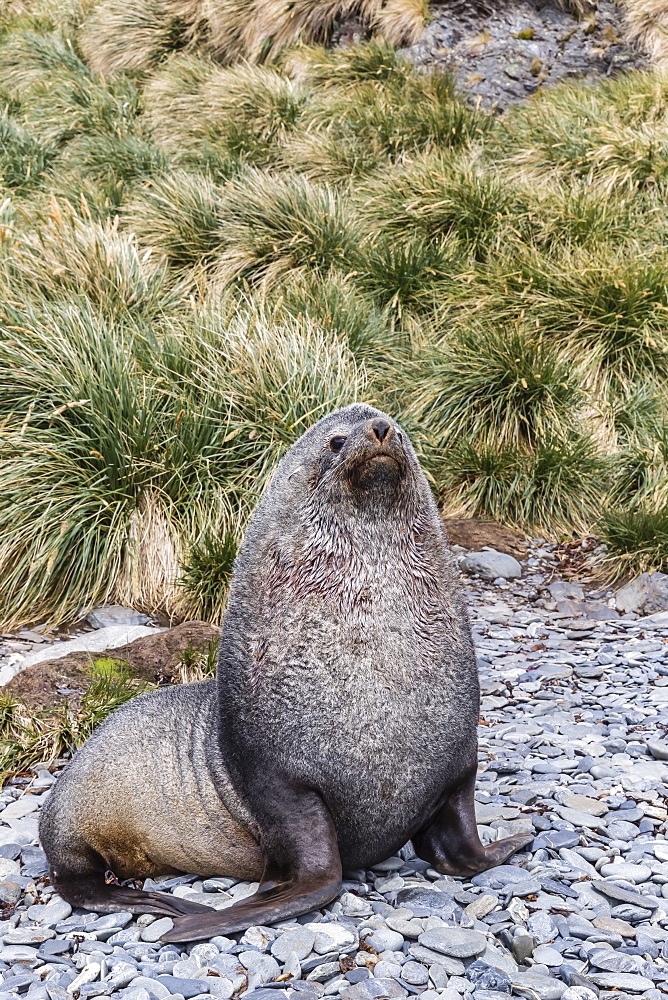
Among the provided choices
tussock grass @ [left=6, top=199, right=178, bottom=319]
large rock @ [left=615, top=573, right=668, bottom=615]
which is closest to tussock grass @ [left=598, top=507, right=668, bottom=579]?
large rock @ [left=615, top=573, right=668, bottom=615]

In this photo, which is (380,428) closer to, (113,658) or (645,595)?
(113,658)

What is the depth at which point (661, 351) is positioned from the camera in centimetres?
709

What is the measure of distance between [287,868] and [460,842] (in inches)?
18.8

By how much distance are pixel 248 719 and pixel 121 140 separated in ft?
34.1

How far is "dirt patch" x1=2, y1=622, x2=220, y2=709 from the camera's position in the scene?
12.5 feet

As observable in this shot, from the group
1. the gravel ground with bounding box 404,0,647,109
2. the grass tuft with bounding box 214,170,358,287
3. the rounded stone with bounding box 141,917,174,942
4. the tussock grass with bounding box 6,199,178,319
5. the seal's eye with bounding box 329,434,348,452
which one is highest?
the gravel ground with bounding box 404,0,647,109

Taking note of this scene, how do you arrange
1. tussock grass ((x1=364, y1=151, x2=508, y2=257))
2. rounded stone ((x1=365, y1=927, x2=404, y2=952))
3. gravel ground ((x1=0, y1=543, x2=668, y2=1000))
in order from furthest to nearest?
tussock grass ((x1=364, y1=151, x2=508, y2=257)), rounded stone ((x1=365, y1=927, x2=404, y2=952)), gravel ground ((x1=0, y1=543, x2=668, y2=1000))

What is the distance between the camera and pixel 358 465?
247 cm

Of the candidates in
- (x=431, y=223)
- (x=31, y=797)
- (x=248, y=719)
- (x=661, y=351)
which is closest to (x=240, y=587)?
(x=248, y=719)

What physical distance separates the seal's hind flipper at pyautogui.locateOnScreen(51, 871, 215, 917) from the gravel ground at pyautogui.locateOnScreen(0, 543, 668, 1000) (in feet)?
0.13

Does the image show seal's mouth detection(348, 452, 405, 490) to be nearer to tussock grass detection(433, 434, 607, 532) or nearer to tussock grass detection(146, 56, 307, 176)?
tussock grass detection(433, 434, 607, 532)

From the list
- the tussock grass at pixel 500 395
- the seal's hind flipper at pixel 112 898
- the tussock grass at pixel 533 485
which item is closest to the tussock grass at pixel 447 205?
the tussock grass at pixel 500 395

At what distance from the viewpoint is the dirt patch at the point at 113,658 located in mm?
3797

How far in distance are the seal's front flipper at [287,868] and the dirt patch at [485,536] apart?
371 centimetres
